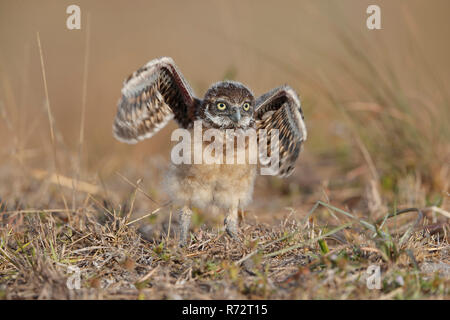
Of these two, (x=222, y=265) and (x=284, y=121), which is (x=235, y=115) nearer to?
(x=284, y=121)

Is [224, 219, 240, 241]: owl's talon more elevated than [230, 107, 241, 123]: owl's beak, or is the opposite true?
[230, 107, 241, 123]: owl's beak

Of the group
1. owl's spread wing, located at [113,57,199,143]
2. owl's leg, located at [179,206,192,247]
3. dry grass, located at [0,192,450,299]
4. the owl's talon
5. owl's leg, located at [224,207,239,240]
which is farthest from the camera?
owl's leg, located at [179,206,192,247]

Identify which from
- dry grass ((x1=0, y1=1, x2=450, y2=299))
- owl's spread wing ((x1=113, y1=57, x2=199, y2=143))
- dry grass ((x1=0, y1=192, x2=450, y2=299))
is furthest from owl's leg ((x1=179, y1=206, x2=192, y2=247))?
owl's spread wing ((x1=113, y1=57, x2=199, y2=143))

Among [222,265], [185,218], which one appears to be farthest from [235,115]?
[222,265]

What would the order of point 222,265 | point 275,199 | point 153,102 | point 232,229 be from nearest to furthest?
point 222,265 < point 232,229 < point 153,102 < point 275,199

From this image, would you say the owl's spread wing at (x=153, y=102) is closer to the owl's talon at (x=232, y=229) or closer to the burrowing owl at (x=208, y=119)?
the burrowing owl at (x=208, y=119)

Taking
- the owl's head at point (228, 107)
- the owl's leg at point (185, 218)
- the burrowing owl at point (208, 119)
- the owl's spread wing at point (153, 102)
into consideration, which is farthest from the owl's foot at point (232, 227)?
the owl's spread wing at point (153, 102)

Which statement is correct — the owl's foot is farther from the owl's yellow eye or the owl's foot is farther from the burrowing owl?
the owl's yellow eye

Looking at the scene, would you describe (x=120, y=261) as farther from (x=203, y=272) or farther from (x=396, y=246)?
(x=396, y=246)
